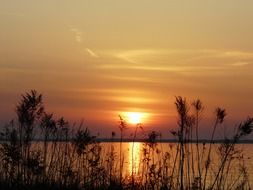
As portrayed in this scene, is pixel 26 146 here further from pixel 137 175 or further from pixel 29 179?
pixel 137 175

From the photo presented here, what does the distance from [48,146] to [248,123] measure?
16.8 feet

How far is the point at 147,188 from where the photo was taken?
1105cm

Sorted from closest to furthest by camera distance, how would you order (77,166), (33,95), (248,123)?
(248,123)
(33,95)
(77,166)

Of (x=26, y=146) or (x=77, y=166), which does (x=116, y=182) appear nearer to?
(x=77, y=166)

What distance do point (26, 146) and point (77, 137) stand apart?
44.3 inches

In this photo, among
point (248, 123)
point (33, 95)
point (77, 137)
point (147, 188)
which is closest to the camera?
point (248, 123)

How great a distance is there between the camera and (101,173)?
11.5 meters

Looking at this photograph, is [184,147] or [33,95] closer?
[33,95]

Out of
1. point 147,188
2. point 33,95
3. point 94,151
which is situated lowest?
point 147,188

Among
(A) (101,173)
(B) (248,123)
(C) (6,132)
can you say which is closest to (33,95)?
(C) (6,132)

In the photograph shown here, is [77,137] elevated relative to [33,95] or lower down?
lower down

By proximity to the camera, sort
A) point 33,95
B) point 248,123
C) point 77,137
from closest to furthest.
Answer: point 248,123
point 33,95
point 77,137

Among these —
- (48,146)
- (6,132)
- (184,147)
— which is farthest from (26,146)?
(184,147)

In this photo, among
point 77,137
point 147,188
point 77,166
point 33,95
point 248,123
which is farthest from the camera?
point 77,166
